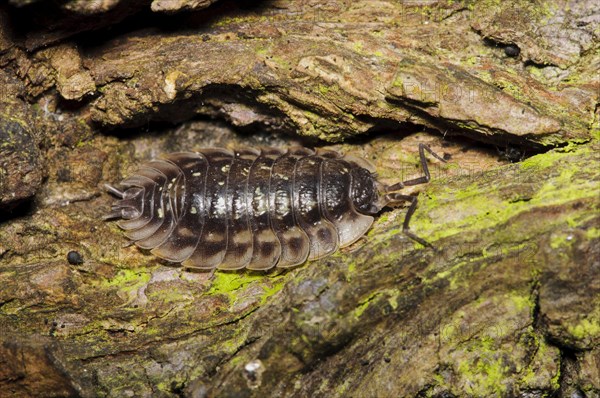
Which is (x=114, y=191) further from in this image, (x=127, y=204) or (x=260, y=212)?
(x=260, y=212)

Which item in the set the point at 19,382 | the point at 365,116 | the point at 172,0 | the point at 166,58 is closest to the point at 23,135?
the point at 166,58

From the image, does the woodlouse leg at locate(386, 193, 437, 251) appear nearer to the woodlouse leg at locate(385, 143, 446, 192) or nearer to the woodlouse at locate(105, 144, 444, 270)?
the woodlouse leg at locate(385, 143, 446, 192)

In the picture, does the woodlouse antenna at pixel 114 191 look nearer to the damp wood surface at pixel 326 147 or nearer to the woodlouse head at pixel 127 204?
the woodlouse head at pixel 127 204

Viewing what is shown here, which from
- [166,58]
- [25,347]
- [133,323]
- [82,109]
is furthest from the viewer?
[82,109]

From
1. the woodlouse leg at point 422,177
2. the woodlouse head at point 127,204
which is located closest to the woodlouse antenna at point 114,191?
the woodlouse head at point 127,204

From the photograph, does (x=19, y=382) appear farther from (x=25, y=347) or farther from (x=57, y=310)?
(x=57, y=310)

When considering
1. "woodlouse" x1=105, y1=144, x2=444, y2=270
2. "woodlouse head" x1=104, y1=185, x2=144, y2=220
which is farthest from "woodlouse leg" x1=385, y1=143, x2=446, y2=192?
"woodlouse head" x1=104, y1=185, x2=144, y2=220

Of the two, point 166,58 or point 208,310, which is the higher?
point 166,58
